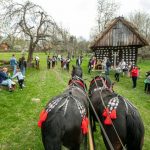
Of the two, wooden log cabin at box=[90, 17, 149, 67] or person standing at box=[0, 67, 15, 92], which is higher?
wooden log cabin at box=[90, 17, 149, 67]

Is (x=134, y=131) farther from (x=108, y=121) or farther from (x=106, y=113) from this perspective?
(x=106, y=113)

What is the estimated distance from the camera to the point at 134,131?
5.27m

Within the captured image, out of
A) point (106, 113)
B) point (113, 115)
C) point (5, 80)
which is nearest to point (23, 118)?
point (106, 113)

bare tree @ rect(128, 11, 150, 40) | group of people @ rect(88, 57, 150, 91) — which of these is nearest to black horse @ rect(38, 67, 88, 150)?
group of people @ rect(88, 57, 150, 91)

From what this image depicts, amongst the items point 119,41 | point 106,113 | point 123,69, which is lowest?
point 123,69

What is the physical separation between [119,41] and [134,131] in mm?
24652

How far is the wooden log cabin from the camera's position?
28594 mm

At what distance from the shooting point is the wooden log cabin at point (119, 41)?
28.6 metres

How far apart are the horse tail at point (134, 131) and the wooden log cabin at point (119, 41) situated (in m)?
23.9

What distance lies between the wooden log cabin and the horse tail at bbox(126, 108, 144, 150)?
2388cm

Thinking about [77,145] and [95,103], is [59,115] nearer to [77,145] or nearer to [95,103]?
[77,145]

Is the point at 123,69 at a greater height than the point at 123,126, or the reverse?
the point at 123,126

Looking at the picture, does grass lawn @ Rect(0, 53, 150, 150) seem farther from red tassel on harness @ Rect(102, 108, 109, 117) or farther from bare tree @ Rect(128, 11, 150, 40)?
bare tree @ Rect(128, 11, 150, 40)

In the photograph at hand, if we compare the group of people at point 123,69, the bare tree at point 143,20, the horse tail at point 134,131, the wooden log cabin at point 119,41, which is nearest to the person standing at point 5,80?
the group of people at point 123,69
